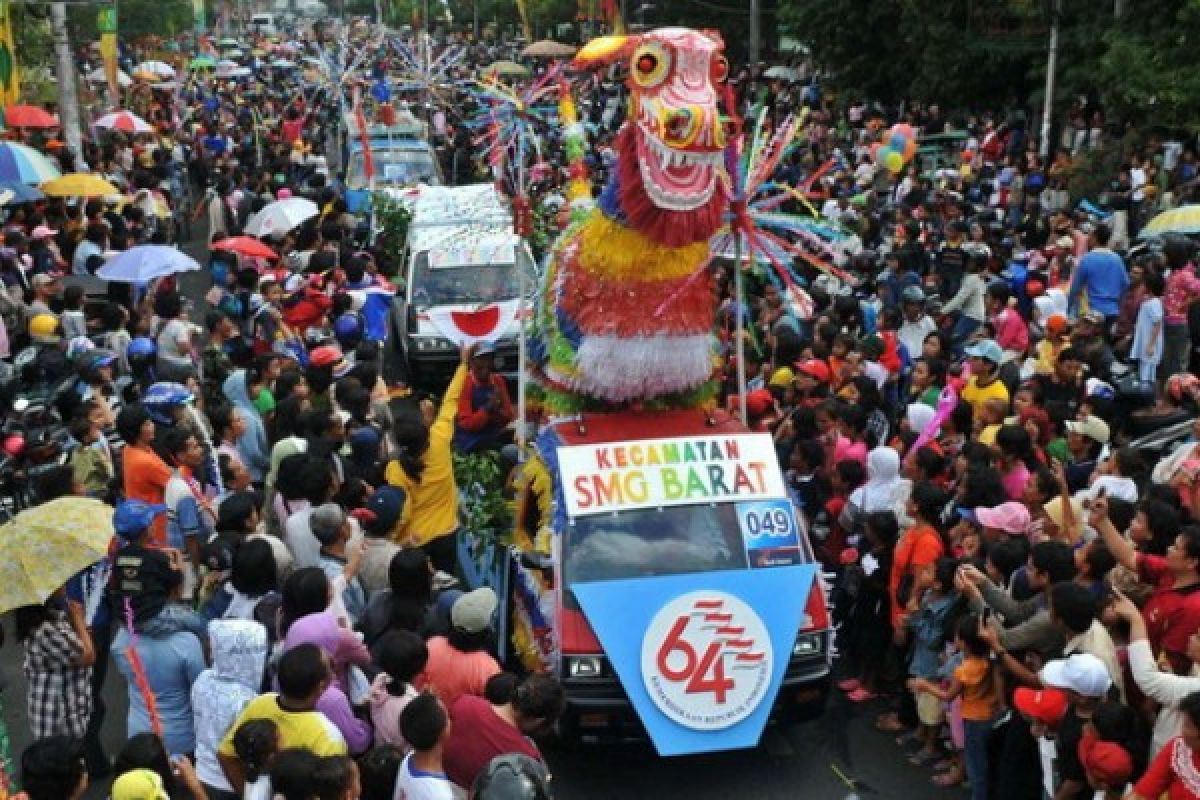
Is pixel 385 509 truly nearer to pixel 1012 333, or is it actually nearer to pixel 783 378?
pixel 783 378

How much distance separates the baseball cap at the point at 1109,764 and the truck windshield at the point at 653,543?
2.30 metres

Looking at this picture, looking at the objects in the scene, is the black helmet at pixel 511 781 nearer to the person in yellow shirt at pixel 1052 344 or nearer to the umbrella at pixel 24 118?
the person in yellow shirt at pixel 1052 344

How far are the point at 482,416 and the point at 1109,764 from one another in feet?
18.7

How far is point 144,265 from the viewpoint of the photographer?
1243 cm

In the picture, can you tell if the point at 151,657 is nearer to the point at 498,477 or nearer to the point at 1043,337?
the point at 498,477

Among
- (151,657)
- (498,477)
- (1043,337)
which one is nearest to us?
(151,657)

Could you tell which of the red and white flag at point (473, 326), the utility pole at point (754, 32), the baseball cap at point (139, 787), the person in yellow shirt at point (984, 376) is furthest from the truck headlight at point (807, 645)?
the utility pole at point (754, 32)

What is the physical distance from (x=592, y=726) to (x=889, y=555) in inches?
85.4

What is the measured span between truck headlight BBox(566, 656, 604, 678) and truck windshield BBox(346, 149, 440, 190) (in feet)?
51.0

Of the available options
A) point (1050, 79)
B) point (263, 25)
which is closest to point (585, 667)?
point (1050, 79)

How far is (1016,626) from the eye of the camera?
6.61m

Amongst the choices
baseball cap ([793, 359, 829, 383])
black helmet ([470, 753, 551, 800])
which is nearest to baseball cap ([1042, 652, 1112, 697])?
black helmet ([470, 753, 551, 800])

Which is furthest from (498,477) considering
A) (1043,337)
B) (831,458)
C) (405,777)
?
(1043,337)

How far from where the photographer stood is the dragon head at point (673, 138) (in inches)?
319
